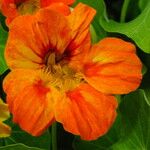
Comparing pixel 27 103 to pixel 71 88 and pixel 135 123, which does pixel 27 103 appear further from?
pixel 135 123

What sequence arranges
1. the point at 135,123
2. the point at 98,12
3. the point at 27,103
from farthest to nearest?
the point at 98,12
the point at 135,123
the point at 27,103

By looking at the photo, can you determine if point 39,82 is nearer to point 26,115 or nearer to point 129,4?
point 26,115

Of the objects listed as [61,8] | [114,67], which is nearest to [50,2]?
[61,8]

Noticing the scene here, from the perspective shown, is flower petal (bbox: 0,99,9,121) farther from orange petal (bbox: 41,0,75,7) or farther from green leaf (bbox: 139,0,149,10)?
green leaf (bbox: 139,0,149,10)

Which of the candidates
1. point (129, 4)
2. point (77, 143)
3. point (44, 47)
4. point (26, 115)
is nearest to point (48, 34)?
point (44, 47)

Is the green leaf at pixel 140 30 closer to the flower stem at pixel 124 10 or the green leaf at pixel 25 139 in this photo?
the flower stem at pixel 124 10

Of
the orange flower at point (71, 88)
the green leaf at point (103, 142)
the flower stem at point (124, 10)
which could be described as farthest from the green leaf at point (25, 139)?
the flower stem at point (124, 10)
